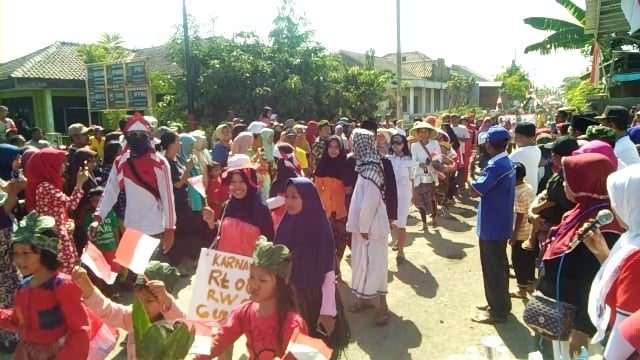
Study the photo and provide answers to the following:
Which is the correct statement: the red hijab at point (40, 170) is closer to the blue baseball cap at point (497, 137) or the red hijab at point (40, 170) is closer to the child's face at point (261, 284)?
the child's face at point (261, 284)

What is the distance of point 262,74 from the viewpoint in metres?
18.4

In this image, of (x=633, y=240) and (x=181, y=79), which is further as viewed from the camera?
(x=181, y=79)

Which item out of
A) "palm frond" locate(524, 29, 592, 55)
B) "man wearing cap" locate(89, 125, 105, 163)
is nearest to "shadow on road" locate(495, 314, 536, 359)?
"man wearing cap" locate(89, 125, 105, 163)

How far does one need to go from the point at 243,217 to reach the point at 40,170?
1810 mm

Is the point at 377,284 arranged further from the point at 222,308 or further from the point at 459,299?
the point at 222,308

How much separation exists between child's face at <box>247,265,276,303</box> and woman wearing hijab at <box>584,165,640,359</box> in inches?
55.5

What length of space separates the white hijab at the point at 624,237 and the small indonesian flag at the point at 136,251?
81.5 inches

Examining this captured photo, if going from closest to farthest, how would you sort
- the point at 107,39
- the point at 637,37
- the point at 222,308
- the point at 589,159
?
1. the point at 589,159
2. the point at 222,308
3. the point at 637,37
4. the point at 107,39

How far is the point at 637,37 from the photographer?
1656 centimetres

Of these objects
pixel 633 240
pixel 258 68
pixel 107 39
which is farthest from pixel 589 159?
pixel 107 39

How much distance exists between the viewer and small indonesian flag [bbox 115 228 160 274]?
8.36 ft

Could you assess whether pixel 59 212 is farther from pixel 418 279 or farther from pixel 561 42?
pixel 561 42

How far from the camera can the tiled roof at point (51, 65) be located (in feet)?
78.6

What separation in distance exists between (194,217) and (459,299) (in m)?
3.52
